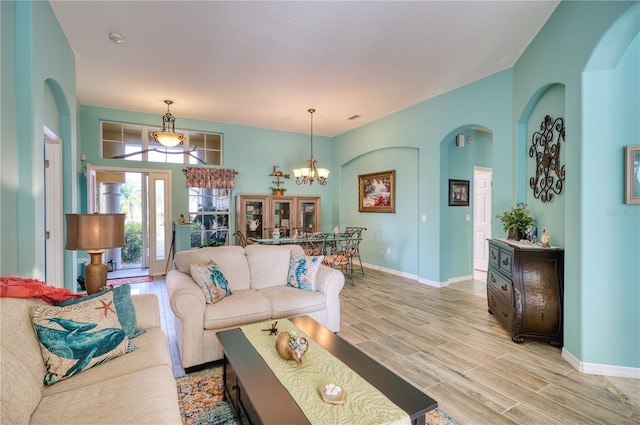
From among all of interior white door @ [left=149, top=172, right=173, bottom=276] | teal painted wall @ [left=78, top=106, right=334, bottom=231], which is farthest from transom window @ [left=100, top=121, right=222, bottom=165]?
interior white door @ [left=149, top=172, right=173, bottom=276]

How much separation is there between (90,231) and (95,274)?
36 centimetres

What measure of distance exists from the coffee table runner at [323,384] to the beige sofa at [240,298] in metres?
0.67

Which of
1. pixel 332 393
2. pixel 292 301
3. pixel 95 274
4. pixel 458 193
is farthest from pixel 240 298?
pixel 458 193

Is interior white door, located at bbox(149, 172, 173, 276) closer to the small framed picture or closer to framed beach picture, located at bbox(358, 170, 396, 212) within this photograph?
framed beach picture, located at bbox(358, 170, 396, 212)

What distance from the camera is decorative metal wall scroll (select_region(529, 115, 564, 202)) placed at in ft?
9.62

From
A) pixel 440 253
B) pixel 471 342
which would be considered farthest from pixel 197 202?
pixel 471 342

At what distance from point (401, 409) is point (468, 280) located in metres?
4.64

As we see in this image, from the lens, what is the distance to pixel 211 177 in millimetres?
6070

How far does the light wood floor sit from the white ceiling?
3088 millimetres

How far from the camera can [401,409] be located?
4.27 feet

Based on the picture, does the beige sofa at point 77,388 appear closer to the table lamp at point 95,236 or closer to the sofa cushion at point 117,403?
→ the sofa cushion at point 117,403

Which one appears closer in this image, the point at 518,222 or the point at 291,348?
the point at 291,348

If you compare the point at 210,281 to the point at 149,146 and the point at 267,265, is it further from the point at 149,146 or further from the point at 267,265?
the point at 149,146

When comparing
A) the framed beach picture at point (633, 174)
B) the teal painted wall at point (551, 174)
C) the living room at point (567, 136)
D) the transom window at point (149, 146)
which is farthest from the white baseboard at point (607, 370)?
the transom window at point (149, 146)
